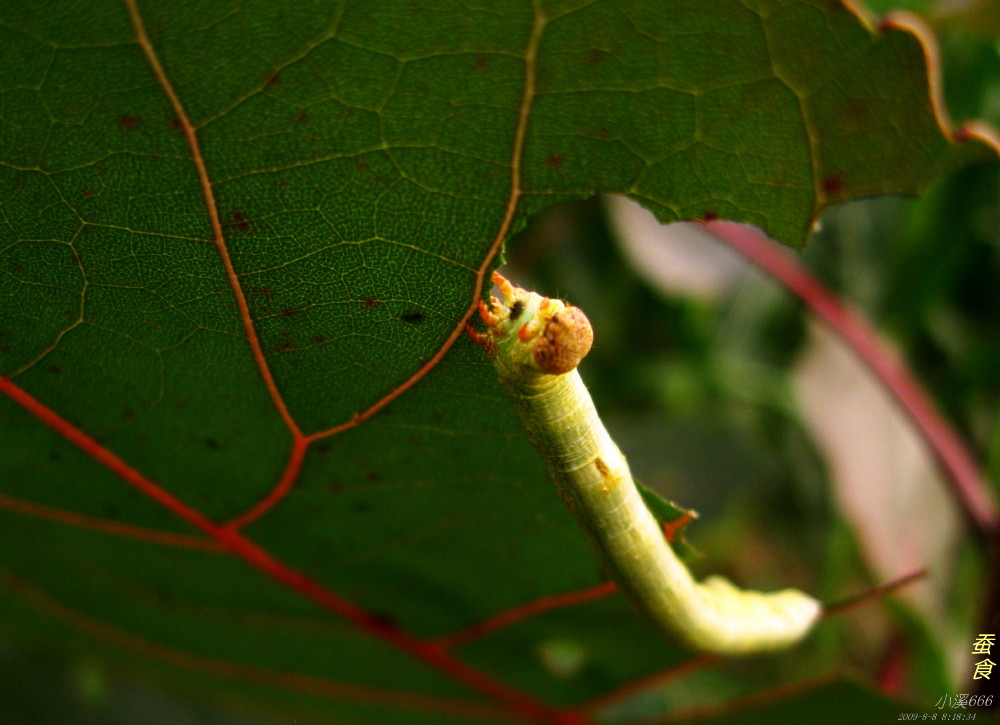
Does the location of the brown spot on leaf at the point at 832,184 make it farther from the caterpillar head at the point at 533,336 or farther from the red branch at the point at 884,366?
the red branch at the point at 884,366

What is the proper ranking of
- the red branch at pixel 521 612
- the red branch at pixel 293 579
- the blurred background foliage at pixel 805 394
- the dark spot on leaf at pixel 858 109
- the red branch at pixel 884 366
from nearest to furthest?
1. the dark spot on leaf at pixel 858 109
2. the red branch at pixel 293 579
3. the red branch at pixel 521 612
4. the red branch at pixel 884 366
5. the blurred background foliage at pixel 805 394

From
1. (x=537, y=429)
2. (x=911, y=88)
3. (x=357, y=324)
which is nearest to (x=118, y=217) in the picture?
(x=357, y=324)

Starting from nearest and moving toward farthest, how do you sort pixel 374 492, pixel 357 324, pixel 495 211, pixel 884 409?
1. pixel 495 211
2. pixel 357 324
3. pixel 374 492
4. pixel 884 409

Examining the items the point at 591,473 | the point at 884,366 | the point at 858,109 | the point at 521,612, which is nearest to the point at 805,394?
the point at 884,366

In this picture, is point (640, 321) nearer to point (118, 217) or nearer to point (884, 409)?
point (884, 409)

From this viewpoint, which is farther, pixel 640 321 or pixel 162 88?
pixel 640 321

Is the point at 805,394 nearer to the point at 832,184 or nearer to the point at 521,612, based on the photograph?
the point at 521,612

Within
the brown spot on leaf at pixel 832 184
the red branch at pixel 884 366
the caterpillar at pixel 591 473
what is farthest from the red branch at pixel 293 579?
the red branch at pixel 884 366
